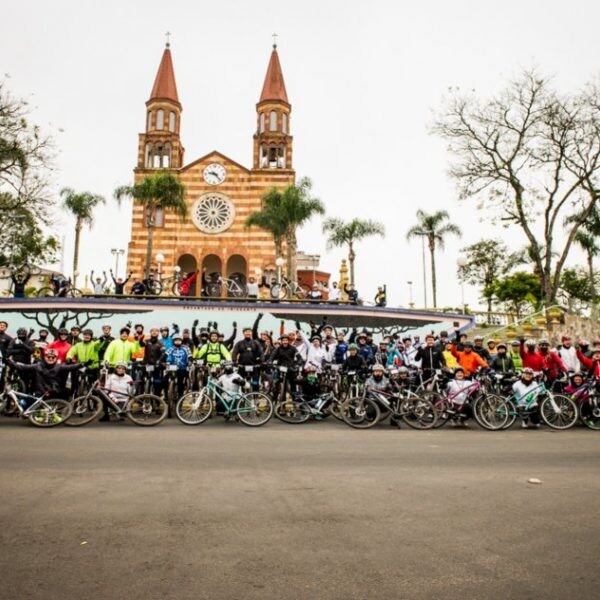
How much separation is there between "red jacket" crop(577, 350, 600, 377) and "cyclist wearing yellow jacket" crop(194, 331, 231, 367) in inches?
309

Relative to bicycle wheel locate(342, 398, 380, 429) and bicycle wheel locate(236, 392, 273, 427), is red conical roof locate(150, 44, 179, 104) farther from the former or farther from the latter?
bicycle wheel locate(342, 398, 380, 429)

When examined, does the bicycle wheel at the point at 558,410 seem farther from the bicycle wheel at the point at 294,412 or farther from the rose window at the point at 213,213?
the rose window at the point at 213,213

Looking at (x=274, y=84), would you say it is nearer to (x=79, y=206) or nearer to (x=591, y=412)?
(x=79, y=206)

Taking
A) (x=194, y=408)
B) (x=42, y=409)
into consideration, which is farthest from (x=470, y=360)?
(x=42, y=409)

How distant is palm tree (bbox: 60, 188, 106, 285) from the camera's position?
3284 cm

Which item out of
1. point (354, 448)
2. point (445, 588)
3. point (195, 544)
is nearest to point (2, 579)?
point (195, 544)

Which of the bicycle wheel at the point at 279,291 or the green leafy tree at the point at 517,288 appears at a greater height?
the green leafy tree at the point at 517,288

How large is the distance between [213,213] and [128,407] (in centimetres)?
3326

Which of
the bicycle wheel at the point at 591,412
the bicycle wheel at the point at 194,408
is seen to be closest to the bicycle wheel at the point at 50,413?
the bicycle wheel at the point at 194,408

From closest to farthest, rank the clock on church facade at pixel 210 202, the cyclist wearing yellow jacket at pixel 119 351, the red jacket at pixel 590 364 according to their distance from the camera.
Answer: the red jacket at pixel 590 364
the cyclist wearing yellow jacket at pixel 119 351
the clock on church facade at pixel 210 202

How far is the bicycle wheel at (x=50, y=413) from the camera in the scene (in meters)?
9.79

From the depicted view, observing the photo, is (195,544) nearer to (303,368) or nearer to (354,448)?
(354,448)

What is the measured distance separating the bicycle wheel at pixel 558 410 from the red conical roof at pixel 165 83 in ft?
137

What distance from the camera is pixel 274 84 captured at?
46656 millimetres
